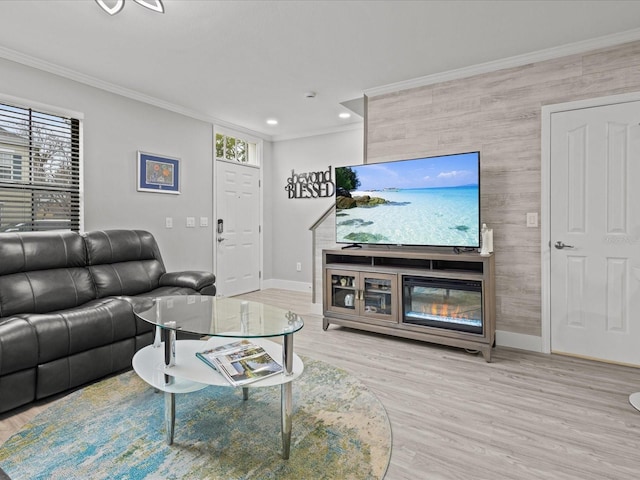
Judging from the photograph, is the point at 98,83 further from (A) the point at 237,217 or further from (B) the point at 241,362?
(B) the point at 241,362

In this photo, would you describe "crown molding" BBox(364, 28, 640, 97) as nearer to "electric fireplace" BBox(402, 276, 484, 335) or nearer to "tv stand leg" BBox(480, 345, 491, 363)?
"electric fireplace" BBox(402, 276, 484, 335)

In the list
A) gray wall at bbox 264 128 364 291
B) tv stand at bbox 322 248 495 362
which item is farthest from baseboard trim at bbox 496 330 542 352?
gray wall at bbox 264 128 364 291

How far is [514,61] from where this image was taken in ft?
10.2

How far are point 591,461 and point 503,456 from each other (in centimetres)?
38

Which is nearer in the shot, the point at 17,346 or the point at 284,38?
the point at 17,346

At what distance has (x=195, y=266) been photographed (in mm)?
4715

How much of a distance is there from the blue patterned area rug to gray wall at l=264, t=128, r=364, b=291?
11.3 ft

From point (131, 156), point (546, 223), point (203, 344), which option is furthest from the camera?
point (131, 156)

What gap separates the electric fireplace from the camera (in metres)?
2.98

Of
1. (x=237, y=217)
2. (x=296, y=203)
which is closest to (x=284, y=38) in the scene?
(x=237, y=217)

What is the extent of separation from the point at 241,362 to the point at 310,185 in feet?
13.2

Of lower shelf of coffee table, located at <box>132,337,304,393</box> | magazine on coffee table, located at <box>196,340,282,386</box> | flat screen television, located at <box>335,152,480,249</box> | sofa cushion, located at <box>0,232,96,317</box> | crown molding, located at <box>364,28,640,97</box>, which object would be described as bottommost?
lower shelf of coffee table, located at <box>132,337,304,393</box>

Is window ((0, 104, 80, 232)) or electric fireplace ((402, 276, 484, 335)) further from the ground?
window ((0, 104, 80, 232))

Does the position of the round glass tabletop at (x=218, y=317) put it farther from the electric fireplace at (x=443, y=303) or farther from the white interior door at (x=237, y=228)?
the white interior door at (x=237, y=228)
